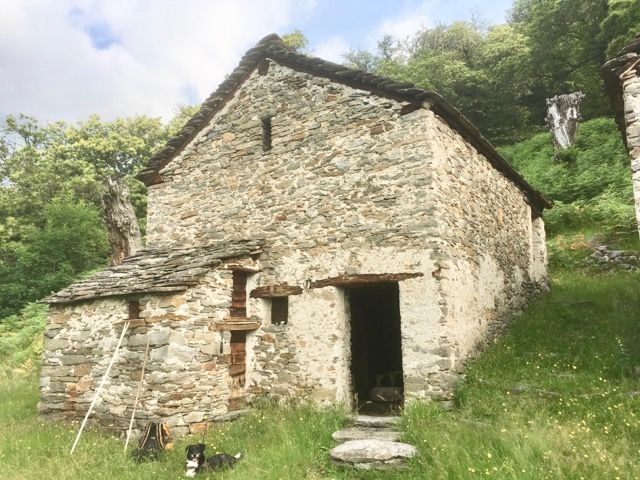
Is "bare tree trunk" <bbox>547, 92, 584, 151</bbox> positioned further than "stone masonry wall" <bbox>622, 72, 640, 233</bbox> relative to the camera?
Yes

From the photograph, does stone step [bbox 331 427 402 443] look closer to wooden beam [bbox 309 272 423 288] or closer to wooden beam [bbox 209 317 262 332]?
wooden beam [bbox 309 272 423 288]

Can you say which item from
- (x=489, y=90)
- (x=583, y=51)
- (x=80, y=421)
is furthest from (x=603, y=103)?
(x=80, y=421)

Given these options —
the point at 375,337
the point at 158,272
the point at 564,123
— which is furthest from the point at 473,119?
the point at 158,272

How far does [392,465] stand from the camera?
17.7 feet

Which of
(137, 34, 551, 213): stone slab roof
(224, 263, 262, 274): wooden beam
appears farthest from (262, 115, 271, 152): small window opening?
(224, 263, 262, 274): wooden beam

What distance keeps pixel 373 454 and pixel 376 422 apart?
134 cm

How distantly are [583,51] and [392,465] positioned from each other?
29373 millimetres

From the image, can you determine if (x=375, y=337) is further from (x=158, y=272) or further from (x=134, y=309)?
(x=134, y=309)

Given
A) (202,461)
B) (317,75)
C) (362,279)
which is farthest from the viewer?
(317,75)

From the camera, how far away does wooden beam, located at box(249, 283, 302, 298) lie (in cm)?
836

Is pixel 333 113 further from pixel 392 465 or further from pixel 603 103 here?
pixel 603 103

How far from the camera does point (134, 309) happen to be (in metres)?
7.93

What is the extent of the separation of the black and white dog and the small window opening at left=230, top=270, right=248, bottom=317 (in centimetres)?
284

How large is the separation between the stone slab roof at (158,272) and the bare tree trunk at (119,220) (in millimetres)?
4856
